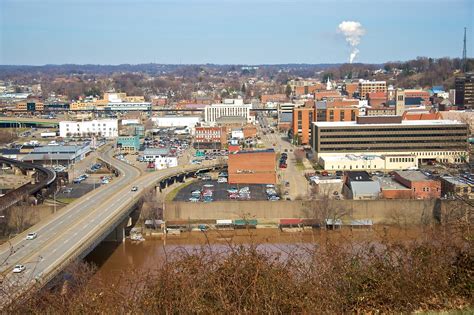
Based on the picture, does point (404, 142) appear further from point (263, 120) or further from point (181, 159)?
point (263, 120)

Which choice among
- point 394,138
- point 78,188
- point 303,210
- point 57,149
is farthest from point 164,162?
point 394,138

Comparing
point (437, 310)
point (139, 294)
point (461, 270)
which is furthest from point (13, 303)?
point (461, 270)

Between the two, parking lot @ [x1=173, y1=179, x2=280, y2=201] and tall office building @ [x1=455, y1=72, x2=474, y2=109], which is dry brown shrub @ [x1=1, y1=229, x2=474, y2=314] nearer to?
parking lot @ [x1=173, y1=179, x2=280, y2=201]

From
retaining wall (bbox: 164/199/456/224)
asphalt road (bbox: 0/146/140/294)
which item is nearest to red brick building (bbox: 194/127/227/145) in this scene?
asphalt road (bbox: 0/146/140/294)

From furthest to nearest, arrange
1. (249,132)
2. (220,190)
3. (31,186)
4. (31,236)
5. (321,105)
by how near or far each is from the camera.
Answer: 1. (249,132)
2. (321,105)
3. (220,190)
4. (31,186)
5. (31,236)

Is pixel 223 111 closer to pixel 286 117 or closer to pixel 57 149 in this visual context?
pixel 286 117

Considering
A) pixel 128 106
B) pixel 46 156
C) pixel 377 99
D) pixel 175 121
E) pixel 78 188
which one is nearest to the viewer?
pixel 78 188
